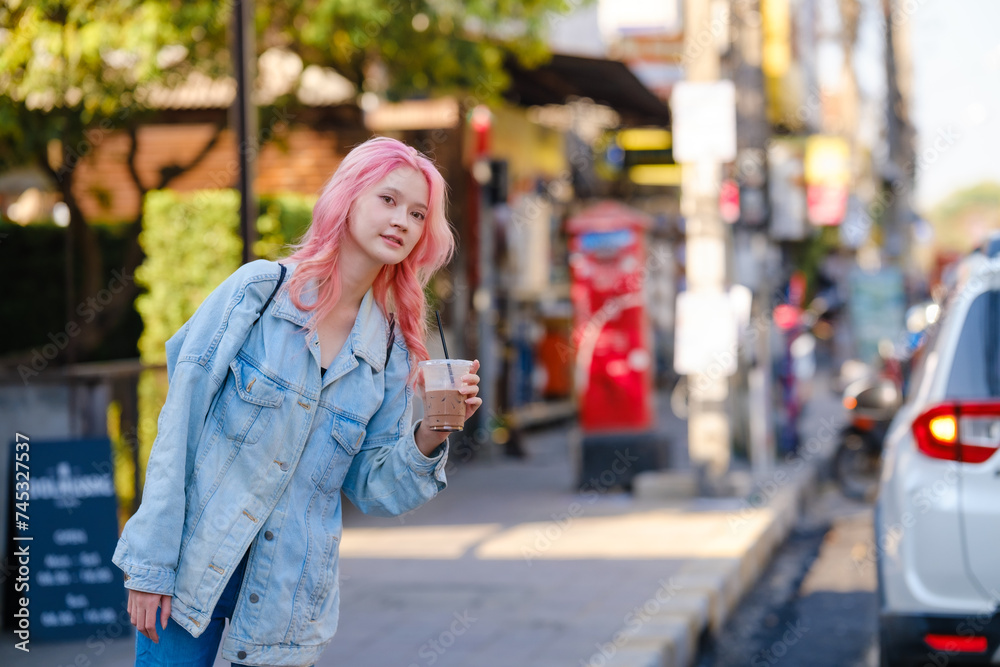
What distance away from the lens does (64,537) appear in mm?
5320

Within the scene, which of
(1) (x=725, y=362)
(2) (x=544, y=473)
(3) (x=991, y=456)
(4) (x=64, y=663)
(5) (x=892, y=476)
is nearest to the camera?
(3) (x=991, y=456)

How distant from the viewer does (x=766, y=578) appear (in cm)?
782

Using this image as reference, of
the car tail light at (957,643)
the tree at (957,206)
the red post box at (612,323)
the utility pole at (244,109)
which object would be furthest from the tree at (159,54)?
the tree at (957,206)

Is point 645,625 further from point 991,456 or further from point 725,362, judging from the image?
point 725,362

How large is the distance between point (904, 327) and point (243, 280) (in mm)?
15350

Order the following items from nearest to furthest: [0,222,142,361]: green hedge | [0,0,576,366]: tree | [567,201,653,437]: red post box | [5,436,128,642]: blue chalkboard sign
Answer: [5,436,128,642]: blue chalkboard sign → [0,0,576,366]: tree → [567,201,653,437]: red post box → [0,222,142,361]: green hedge

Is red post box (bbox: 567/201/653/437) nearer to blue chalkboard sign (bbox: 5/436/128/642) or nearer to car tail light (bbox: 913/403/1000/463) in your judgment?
blue chalkboard sign (bbox: 5/436/128/642)

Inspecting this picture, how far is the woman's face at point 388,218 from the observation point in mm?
2711

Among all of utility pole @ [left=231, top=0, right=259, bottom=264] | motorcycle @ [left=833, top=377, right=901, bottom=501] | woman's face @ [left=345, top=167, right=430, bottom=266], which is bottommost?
motorcycle @ [left=833, top=377, right=901, bottom=501]

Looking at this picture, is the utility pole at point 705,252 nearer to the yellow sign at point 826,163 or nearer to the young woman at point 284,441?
the young woman at point 284,441

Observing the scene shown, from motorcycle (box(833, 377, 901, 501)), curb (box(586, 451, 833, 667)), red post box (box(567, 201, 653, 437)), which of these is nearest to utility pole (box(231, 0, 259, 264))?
curb (box(586, 451, 833, 667))

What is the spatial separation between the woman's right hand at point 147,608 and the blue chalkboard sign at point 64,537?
2.94 metres

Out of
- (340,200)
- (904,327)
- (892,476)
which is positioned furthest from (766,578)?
(904,327)

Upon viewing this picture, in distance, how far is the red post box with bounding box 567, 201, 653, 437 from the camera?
10.8 metres
